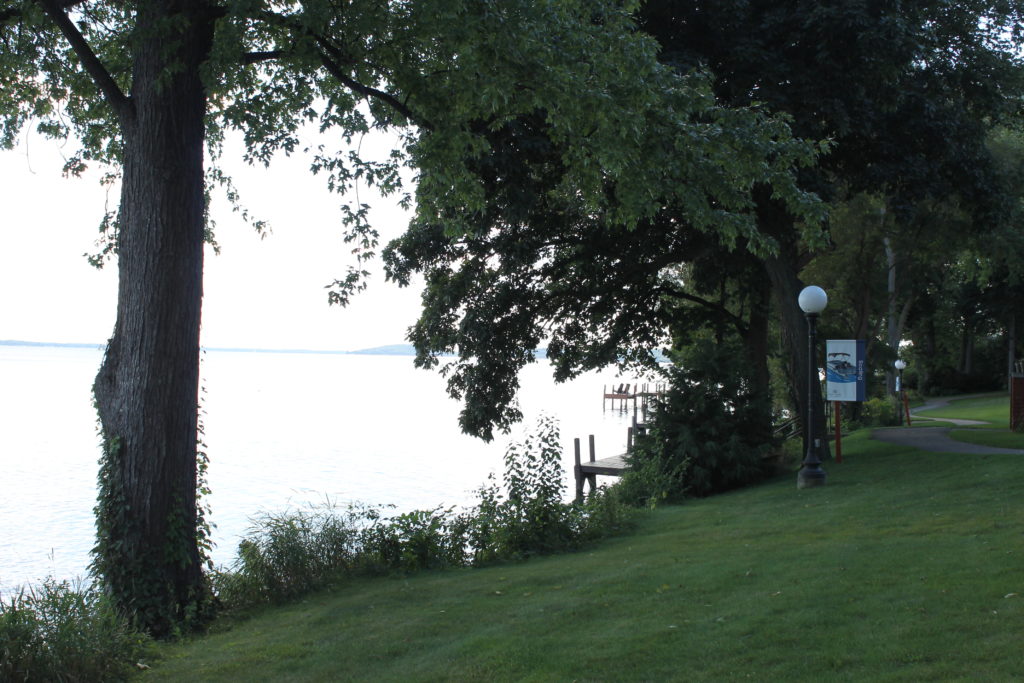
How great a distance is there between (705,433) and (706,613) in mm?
10109

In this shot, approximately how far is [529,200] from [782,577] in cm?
925

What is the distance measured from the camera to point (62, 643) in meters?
6.52

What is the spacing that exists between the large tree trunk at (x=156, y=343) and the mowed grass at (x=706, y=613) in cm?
119

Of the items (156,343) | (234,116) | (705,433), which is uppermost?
(234,116)

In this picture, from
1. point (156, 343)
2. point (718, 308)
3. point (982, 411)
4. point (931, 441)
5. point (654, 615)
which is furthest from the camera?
point (982, 411)

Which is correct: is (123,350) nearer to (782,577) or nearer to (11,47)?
(11,47)

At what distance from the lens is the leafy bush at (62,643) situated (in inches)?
246

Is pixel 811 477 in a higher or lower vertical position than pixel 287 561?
higher

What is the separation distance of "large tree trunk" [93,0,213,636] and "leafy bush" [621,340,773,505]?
879cm

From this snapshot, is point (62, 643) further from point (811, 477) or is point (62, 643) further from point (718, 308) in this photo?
point (718, 308)

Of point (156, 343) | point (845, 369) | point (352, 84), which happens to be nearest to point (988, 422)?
point (845, 369)

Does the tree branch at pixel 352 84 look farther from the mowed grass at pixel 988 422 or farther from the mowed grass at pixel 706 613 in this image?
the mowed grass at pixel 988 422

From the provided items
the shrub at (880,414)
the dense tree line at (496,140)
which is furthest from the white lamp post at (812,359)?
the shrub at (880,414)

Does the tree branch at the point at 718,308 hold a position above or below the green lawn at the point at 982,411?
above
